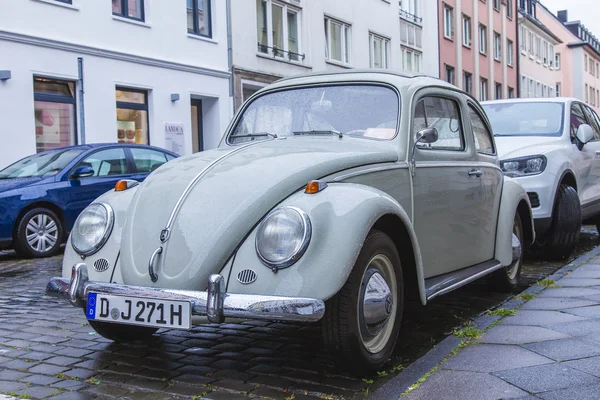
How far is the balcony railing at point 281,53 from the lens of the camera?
23.0 m

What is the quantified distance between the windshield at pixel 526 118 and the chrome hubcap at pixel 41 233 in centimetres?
608

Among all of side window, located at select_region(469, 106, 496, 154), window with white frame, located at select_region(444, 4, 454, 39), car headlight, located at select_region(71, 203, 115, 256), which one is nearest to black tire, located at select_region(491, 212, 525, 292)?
side window, located at select_region(469, 106, 496, 154)

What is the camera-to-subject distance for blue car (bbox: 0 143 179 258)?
10023 millimetres

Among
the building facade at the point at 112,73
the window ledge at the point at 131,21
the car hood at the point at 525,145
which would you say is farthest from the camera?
the window ledge at the point at 131,21

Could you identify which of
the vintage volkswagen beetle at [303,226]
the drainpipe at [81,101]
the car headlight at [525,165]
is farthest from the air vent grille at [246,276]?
the drainpipe at [81,101]

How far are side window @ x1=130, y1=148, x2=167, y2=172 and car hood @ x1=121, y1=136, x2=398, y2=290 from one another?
294 inches

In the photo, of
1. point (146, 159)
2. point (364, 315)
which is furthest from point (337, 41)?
point (364, 315)

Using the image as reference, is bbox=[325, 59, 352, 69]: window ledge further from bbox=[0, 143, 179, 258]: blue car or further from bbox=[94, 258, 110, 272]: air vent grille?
bbox=[94, 258, 110, 272]: air vent grille

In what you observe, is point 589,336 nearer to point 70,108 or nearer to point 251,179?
point 251,179

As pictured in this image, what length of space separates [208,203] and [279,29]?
20753 mm

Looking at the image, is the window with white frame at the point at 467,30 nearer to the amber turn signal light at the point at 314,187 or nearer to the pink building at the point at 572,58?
the pink building at the point at 572,58

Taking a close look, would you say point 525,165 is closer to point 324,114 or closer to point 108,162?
point 324,114

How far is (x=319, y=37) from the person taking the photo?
25688 millimetres

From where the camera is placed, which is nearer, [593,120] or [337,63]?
[593,120]
